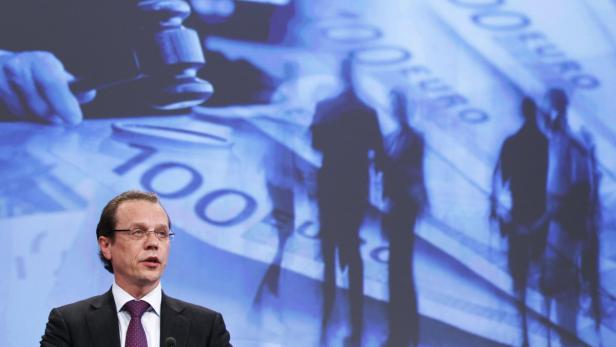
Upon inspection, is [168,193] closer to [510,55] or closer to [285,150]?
[285,150]

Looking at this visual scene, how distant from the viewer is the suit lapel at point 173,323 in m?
1.70

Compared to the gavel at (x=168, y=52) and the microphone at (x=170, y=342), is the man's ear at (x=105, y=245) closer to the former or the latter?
the microphone at (x=170, y=342)

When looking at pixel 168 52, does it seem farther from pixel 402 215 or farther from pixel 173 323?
pixel 173 323

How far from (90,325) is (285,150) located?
2.02 m

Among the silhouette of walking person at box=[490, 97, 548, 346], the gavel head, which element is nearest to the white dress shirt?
the gavel head

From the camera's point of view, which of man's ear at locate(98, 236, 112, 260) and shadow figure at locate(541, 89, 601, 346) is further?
shadow figure at locate(541, 89, 601, 346)

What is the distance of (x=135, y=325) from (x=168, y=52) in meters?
2.14

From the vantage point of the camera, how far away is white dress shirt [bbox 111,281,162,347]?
67.2 inches

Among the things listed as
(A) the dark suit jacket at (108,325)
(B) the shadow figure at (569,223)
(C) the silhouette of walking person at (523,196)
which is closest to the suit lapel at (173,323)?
(A) the dark suit jacket at (108,325)

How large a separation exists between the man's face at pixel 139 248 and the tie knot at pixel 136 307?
0.03 meters

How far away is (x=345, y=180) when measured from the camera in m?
3.69

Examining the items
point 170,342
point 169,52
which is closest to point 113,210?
point 170,342

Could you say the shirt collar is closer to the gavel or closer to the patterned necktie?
the patterned necktie

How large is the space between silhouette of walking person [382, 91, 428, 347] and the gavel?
2.51 ft
